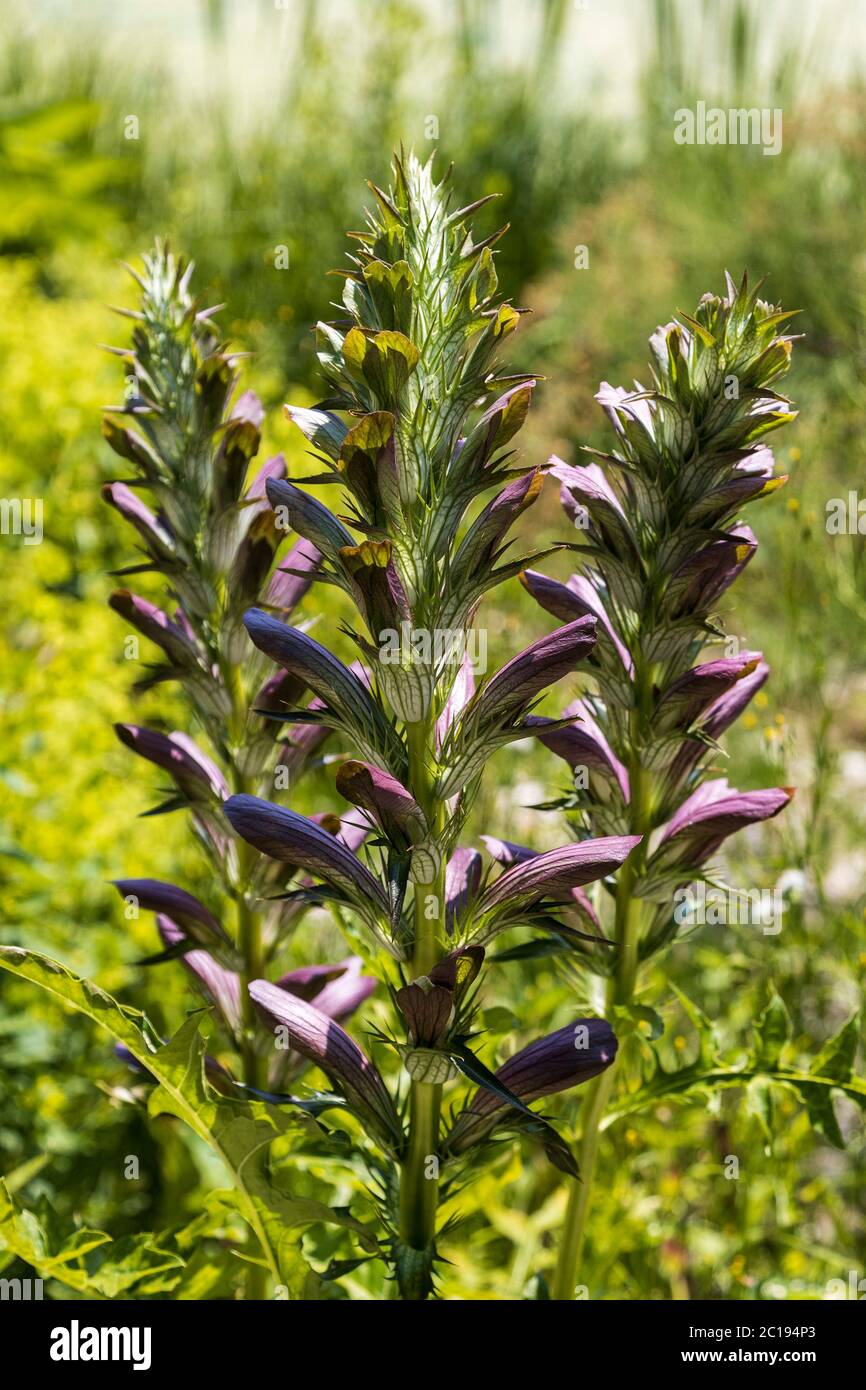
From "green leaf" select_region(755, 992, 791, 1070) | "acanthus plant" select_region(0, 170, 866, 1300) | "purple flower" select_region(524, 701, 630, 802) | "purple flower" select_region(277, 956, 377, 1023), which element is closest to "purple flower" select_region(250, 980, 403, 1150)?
"acanthus plant" select_region(0, 170, 866, 1300)

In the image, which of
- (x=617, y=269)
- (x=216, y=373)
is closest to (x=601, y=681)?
(x=216, y=373)

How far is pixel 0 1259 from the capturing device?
151 cm

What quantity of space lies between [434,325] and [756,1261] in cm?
217

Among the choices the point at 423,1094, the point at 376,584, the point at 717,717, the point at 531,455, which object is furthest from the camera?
the point at 531,455

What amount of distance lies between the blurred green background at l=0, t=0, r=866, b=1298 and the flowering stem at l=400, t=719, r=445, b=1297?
28 centimetres

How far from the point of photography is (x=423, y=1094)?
114 cm

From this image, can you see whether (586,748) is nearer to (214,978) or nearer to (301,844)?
(301,844)

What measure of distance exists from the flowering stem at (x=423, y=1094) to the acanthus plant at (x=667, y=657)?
115 mm

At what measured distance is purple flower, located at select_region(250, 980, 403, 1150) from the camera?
1.15 m

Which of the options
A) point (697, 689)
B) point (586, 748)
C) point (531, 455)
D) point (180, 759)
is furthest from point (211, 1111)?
point (531, 455)

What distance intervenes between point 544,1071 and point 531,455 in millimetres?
4438

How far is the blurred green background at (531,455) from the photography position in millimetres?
2375

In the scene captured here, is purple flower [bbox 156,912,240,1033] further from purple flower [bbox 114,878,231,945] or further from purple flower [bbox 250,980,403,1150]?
purple flower [bbox 250,980,403,1150]

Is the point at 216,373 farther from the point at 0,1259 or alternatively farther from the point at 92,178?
the point at 92,178
